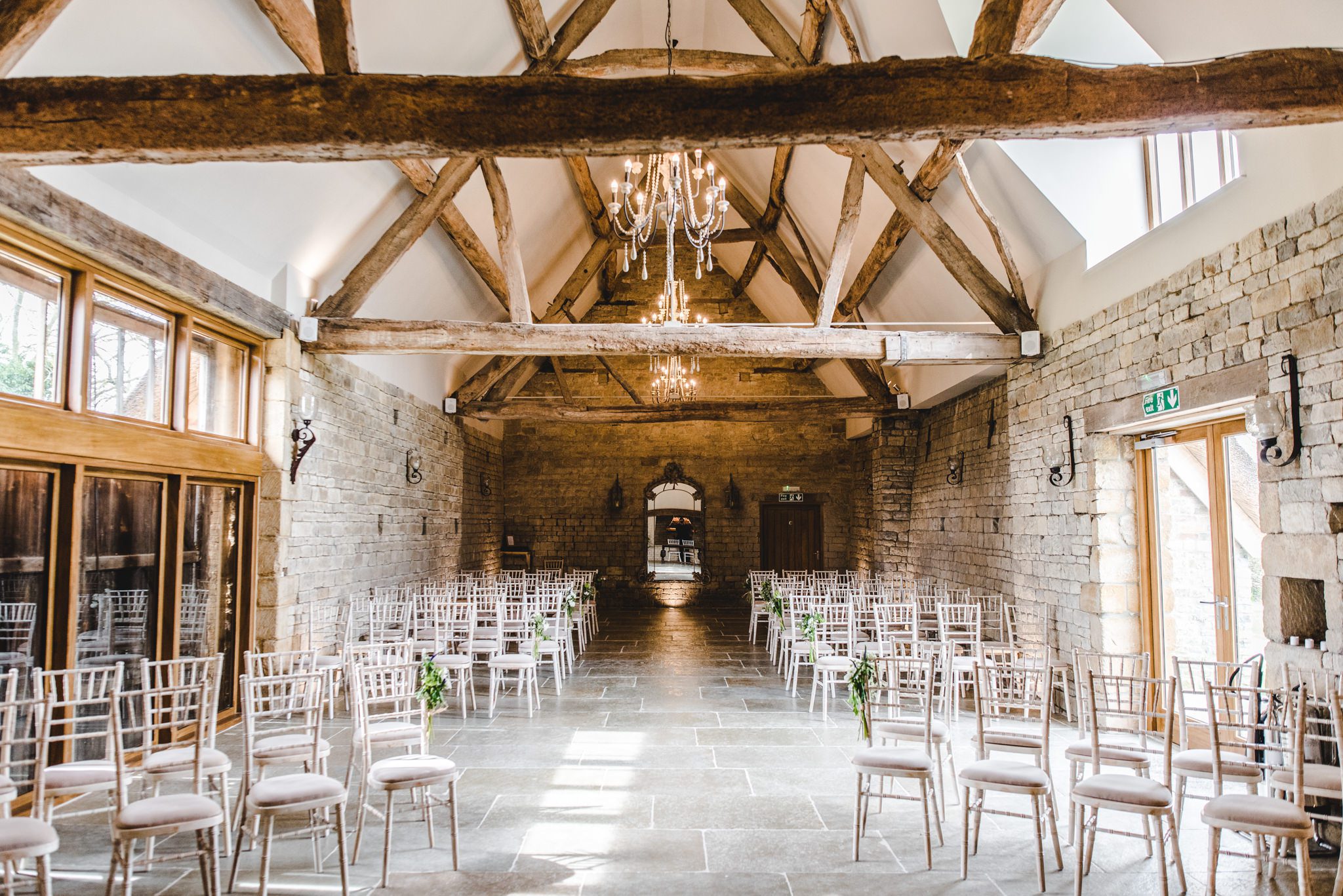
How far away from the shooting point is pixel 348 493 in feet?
26.1

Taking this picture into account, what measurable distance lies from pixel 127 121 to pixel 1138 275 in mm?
5948

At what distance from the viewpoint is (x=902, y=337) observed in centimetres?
754

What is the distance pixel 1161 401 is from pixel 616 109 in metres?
4.18

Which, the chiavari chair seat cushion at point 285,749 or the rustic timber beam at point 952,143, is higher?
the rustic timber beam at point 952,143

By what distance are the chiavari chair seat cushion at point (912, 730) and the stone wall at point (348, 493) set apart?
15.8 feet

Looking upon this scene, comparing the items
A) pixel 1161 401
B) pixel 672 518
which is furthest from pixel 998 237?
pixel 672 518

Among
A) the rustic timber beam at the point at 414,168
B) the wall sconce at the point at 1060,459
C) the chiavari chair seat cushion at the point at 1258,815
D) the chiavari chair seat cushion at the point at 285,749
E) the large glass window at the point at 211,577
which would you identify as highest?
the rustic timber beam at the point at 414,168

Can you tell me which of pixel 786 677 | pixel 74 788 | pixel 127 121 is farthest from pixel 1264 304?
pixel 74 788

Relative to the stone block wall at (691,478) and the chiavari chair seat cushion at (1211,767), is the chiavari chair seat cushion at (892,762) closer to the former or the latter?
the chiavari chair seat cushion at (1211,767)

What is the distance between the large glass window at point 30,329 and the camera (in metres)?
4.19

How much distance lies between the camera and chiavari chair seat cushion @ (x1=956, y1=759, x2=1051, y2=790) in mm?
3361

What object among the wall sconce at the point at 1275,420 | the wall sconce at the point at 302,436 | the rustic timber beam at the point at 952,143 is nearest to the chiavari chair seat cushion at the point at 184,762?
the wall sconce at the point at 302,436

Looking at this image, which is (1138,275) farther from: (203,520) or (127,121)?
(203,520)

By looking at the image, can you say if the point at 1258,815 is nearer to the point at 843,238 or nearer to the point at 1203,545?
the point at 1203,545
